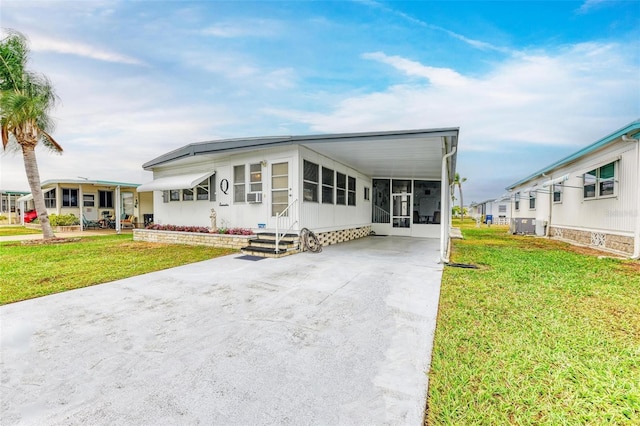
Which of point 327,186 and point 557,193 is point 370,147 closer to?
point 327,186

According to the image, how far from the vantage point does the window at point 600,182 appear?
878 cm

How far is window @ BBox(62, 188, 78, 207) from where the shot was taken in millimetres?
18311

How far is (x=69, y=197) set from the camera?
61.0ft

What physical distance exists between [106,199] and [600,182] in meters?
26.7

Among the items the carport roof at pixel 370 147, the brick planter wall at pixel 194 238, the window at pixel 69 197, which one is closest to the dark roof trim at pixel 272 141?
the carport roof at pixel 370 147

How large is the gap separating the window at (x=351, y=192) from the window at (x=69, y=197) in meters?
18.9

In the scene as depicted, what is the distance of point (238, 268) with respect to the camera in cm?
585

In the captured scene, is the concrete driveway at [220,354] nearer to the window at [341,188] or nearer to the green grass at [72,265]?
the green grass at [72,265]

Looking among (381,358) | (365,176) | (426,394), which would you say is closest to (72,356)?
(381,358)

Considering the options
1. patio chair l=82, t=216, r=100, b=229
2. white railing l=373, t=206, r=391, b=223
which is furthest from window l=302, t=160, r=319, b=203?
patio chair l=82, t=216, r=100, b=229

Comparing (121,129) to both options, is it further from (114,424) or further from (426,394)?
(426,394)

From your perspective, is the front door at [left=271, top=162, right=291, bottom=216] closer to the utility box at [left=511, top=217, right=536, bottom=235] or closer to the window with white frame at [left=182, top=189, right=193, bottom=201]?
the window with white frame at [left=182, top=189, right=193, bottom=201]

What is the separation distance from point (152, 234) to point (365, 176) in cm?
916

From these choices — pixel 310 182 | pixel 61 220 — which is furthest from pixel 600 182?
pixel 61 220
